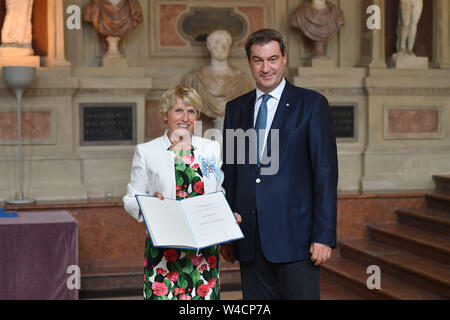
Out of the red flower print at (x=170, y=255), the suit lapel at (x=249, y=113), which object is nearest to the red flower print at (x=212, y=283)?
the red flower print at (x=170, y=255)

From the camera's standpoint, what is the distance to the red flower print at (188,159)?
334cm

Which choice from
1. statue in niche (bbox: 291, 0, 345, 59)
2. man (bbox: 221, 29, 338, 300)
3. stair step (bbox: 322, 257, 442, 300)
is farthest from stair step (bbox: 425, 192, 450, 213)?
man (bbox: 221, 29, 338, 300)

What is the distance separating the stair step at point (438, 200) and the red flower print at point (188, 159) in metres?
4.23

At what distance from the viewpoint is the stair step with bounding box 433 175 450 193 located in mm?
7498

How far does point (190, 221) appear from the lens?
3014 millimetres

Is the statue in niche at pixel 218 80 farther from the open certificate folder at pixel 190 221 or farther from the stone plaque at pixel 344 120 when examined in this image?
the open certificate folder at pixel 190 221

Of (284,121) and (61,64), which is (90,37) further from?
(284,121)

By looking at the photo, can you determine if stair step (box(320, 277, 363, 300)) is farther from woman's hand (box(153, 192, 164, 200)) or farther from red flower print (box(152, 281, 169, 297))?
woman's hand (box(153, 192, 164, 200))

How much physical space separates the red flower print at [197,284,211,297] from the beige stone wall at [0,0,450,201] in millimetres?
4149

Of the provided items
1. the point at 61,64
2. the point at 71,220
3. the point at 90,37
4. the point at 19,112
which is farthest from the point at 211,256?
the point at 90,37

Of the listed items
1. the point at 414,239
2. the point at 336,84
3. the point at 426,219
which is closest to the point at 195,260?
the point at 414,239

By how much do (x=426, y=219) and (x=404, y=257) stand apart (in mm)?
693

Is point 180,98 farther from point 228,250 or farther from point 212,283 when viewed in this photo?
point 212,283
